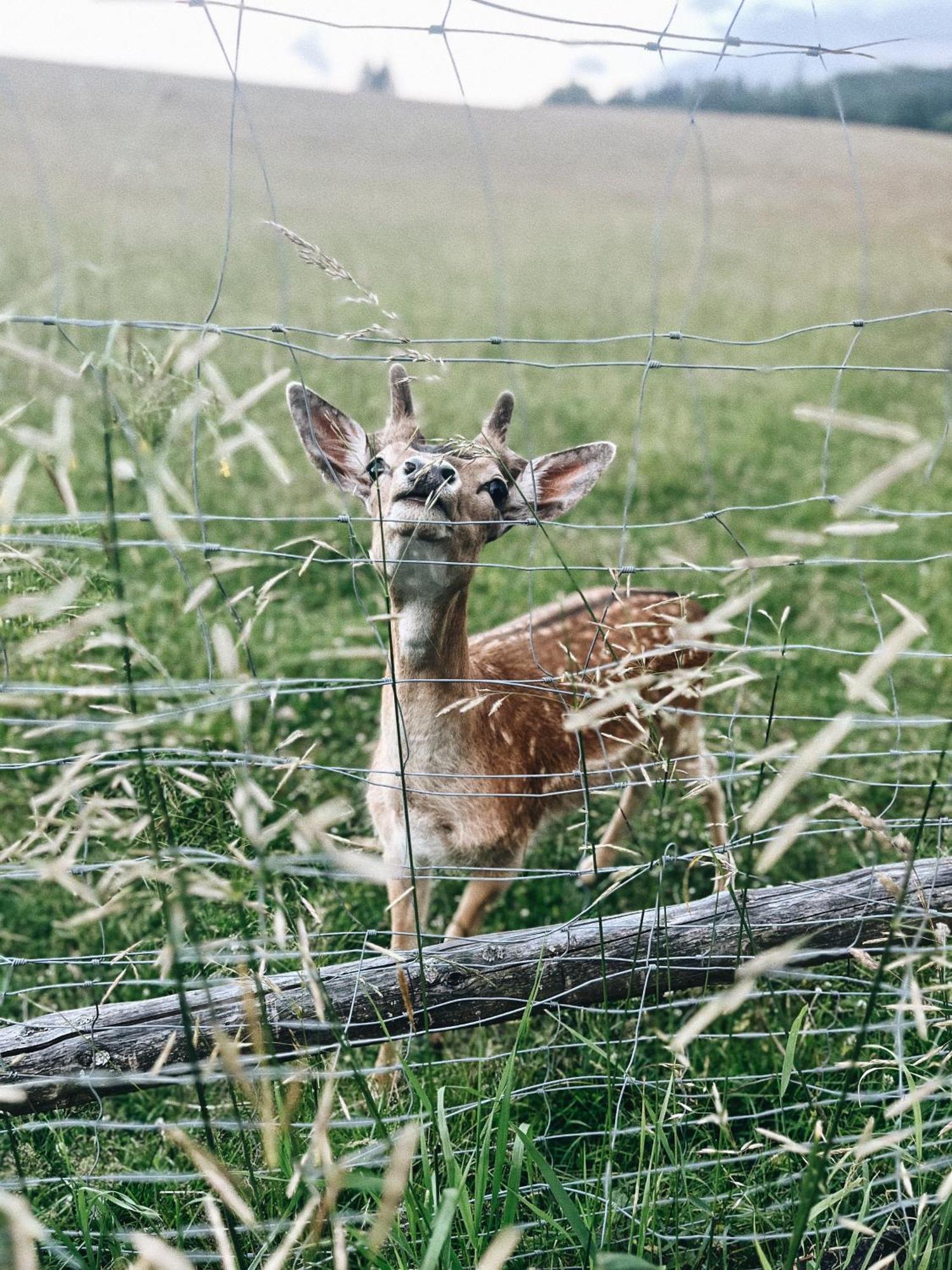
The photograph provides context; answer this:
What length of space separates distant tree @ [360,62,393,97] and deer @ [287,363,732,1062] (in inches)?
1832

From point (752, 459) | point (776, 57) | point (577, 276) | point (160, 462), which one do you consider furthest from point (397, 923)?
point (577, 276)

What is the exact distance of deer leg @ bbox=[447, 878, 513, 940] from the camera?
375cm

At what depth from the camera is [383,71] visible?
45594 millimetres

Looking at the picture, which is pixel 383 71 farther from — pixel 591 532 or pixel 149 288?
pixel 591 532

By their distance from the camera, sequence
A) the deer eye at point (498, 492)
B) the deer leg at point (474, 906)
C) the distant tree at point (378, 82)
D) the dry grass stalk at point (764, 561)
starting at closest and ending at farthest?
the dry grass stalk at point (764, 561) < the deer eye at point (498, 492) < the deer leg at point (474, 906) < the distant tree at point (378, 82)

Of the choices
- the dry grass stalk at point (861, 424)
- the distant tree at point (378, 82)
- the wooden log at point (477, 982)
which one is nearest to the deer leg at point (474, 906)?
the wooden log at point (477, 982)

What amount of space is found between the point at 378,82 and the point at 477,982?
51.5 meters

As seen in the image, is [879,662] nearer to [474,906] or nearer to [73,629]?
[73,629]

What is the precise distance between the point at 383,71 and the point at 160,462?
1965 inches

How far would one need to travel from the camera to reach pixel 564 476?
312cm

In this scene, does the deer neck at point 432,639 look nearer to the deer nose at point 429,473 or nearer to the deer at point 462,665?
the deer at point 462,665

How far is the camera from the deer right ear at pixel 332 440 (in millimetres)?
2797

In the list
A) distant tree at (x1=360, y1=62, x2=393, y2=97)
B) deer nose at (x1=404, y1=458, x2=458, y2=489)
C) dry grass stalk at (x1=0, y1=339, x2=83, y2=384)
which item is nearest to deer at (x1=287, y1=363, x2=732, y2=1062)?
deer nose at (x1=404, y1=458, x2=458, y2=489)

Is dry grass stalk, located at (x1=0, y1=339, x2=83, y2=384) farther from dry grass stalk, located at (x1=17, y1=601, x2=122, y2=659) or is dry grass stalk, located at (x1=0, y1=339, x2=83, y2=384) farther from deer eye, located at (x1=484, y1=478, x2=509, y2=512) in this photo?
deer eye, located at (x1=484, y1=478, x2=509, y2=512)
